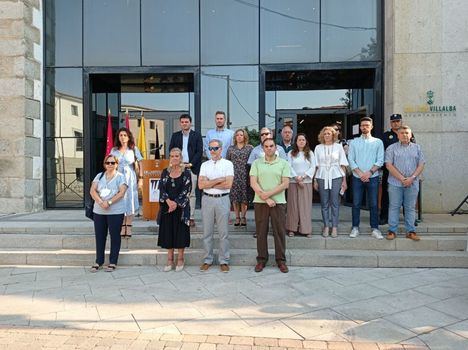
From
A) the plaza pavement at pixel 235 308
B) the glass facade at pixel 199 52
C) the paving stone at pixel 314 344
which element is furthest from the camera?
the glass facade at pixel 199 52

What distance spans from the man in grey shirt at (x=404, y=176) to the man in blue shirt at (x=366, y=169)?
0.57 feet

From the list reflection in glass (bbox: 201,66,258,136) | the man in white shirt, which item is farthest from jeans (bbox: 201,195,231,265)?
reflection in glass (bbox: 201,66,258,136)

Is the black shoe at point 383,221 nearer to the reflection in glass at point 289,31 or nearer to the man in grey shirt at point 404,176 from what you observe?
the man in grey shirt at point 404,176

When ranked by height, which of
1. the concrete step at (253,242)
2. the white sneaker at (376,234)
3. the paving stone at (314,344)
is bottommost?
the paving stone at (314,344)

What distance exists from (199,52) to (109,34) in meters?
2.27

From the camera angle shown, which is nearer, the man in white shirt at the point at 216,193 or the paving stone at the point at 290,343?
the paving stone at the point at 290,343

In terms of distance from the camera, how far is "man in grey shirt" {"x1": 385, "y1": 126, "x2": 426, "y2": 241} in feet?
21.4

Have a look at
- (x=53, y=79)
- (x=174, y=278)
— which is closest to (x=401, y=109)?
(x=174, y=278)

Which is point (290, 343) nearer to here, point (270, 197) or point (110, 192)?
point (270, 197)

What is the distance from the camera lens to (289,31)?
10.2 meters

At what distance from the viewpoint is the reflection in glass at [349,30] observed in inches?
390

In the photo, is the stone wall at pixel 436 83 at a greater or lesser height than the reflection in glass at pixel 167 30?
lesser

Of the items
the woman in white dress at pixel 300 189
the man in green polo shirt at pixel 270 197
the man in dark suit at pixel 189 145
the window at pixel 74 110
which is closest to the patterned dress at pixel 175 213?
the man in green polo shirt at pixel 270 197

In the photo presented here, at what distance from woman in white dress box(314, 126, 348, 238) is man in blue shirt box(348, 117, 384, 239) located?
181mm
